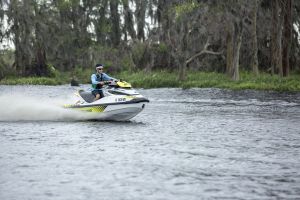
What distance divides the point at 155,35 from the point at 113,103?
43297mm

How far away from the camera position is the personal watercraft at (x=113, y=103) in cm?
2383

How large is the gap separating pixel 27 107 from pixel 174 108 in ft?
32.0

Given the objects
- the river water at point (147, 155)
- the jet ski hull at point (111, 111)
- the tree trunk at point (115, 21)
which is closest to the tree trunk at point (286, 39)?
the river water at point (147, 155)

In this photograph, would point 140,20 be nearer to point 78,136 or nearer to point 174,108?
point 174,108

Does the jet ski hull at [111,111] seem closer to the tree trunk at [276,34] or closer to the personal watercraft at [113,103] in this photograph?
the personal watercraft at [113,103]

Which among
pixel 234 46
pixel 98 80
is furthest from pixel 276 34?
pixel 98 80

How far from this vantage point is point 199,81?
178 ft

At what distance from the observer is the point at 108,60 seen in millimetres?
80312

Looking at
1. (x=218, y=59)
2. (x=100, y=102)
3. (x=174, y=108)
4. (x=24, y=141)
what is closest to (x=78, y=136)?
(x=24, y=141)

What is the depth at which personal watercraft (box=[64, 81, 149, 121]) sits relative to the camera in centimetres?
2383

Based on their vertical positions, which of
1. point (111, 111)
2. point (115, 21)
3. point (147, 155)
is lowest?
point (147, 155)

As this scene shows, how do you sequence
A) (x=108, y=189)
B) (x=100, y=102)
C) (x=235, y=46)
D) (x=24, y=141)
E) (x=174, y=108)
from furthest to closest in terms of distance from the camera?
(x=235, y=46) → (x=174, y=108) → (x=100, y=102) → (x=24, y=141) → (x=108, y=189)

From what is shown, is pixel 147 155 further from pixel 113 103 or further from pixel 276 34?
pixel 276 34

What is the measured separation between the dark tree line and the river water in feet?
72.5
